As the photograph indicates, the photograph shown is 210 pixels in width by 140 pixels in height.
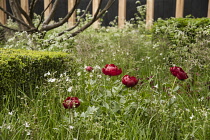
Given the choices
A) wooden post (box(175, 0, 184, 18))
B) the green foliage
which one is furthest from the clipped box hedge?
wooden post (box(175, 0, 184, 18))

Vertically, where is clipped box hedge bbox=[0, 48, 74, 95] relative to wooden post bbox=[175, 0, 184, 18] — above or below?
below

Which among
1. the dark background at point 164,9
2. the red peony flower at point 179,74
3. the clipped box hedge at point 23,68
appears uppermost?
the dark background at point 164,9

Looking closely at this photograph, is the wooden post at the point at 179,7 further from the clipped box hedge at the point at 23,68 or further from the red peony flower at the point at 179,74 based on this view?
the red peony flower at the point at 179,74

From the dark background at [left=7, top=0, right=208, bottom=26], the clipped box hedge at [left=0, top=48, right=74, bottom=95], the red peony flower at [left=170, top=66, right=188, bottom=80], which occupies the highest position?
the dark background at [left=7, top=0, right=208, bottom=26]

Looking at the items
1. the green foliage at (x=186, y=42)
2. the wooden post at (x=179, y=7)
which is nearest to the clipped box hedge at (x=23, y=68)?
the green foliage at (x=186, y=42)

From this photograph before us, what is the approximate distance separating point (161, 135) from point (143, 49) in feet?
16.1

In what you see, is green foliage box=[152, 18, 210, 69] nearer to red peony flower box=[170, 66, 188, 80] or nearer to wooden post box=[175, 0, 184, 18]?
red peony flower box=[170, 66, 188, 80]

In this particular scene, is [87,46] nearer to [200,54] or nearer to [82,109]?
[200,54]

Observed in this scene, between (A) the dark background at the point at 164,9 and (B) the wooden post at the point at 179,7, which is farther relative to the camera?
(B) the wooden post at the point at 179,7

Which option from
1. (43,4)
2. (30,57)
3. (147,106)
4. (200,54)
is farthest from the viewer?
(43,4)

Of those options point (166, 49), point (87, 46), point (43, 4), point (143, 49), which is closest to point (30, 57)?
point (87, 46)

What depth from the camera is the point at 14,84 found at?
3732mm

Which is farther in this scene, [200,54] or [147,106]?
[200,54]

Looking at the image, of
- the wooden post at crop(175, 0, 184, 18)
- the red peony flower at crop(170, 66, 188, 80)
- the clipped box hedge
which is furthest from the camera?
the wooden post at crop(175, 0, 184, 18)
